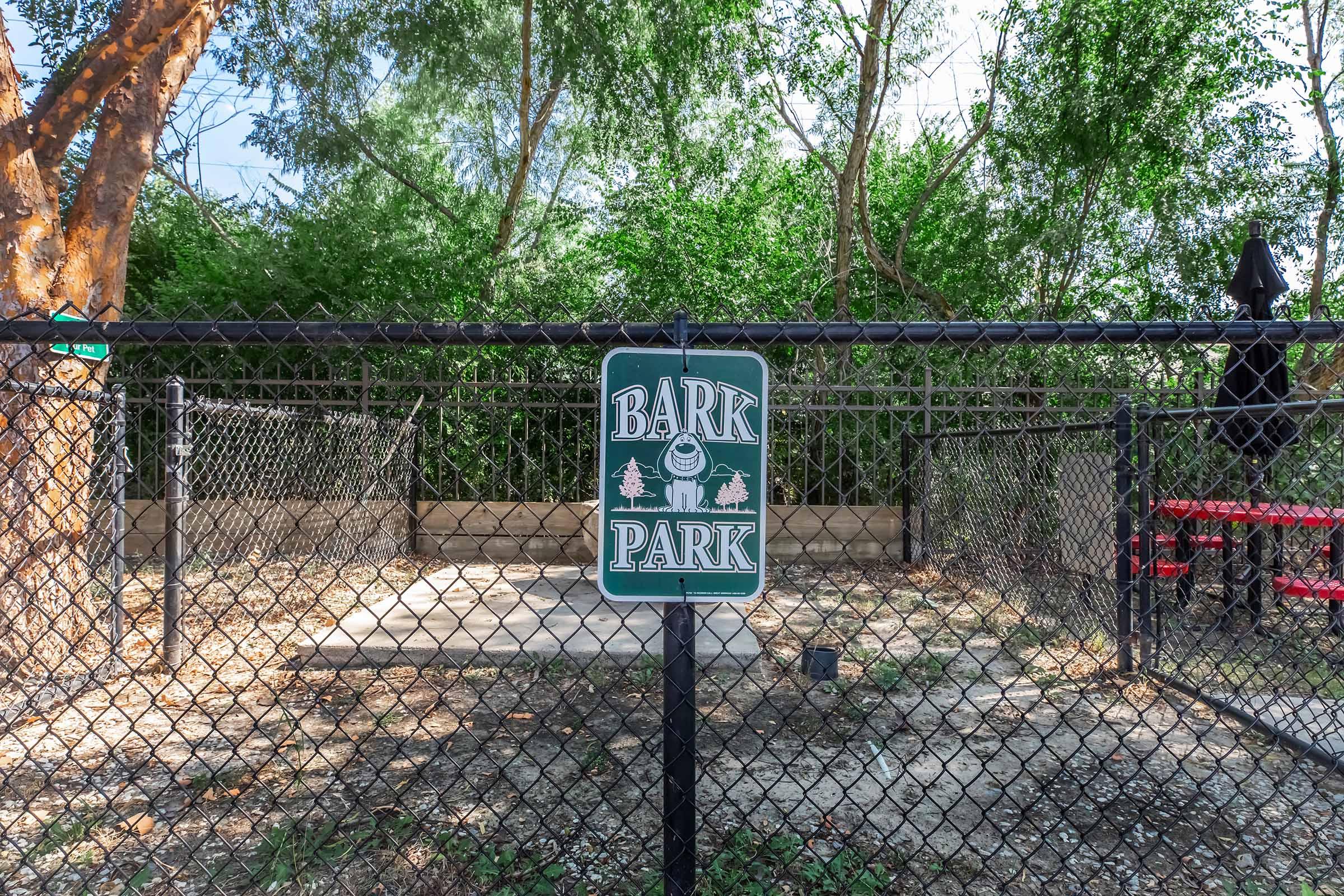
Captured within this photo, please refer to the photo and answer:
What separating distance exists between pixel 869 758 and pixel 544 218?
39.1 ft

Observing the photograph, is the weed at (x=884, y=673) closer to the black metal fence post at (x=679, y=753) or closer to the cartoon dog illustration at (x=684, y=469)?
the black metal fence post at (x=679, y=753)

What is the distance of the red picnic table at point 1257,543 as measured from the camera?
4199 mm

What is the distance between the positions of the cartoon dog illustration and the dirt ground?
2.16 feet

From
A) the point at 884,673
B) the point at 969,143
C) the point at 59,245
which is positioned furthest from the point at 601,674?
the point at 969,143

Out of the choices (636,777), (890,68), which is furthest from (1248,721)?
(890,68)

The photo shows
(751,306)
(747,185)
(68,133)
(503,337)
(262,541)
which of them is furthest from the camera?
(747,185)

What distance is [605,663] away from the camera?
437 cm

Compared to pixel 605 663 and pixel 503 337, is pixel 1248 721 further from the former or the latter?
pixel 503 337

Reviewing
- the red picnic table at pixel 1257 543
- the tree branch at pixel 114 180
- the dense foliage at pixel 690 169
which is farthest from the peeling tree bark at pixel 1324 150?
the tree branch at pixel 114 180

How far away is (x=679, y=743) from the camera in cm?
174

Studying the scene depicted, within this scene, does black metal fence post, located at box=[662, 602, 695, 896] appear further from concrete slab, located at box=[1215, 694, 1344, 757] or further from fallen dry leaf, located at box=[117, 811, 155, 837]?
concrete slab, located at box=[1215, 694, 1344, 757]

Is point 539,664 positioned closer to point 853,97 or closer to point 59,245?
point 59,245

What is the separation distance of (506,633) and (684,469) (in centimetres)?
355

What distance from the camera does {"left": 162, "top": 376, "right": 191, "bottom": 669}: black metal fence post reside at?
392 cm
